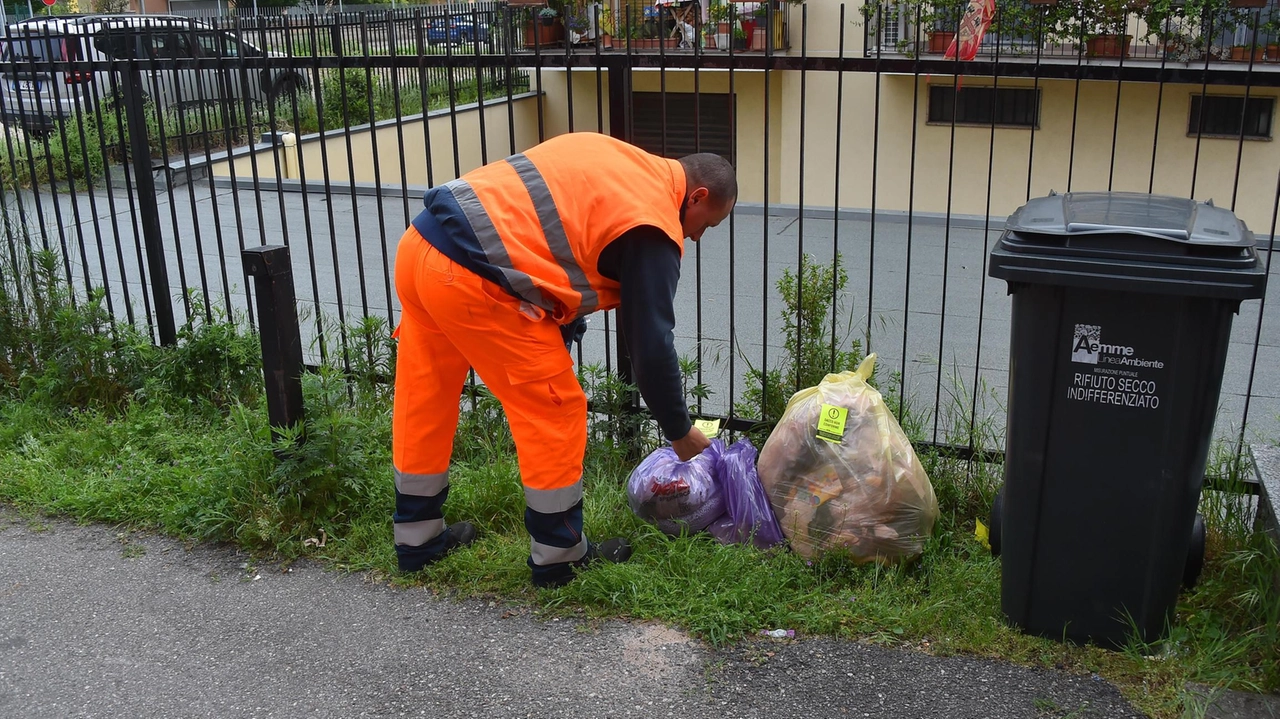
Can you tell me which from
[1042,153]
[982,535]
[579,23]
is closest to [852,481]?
[982,535]

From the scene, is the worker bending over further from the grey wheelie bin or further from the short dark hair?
the grey wheelie bin

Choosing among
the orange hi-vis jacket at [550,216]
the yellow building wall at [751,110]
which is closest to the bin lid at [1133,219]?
the orange hi-vis jacket at [550,216]

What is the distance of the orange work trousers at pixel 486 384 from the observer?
→ 2988 millimetres

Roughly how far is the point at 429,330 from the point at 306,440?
2.98ft

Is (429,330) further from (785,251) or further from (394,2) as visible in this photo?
(394,2)

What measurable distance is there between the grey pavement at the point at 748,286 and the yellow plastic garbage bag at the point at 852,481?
54 cm

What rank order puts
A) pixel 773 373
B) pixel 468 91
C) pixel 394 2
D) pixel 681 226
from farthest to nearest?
1. pixel 394 2
2. pixel 468 91
3. pixel 773 373
4. pixel 681 226

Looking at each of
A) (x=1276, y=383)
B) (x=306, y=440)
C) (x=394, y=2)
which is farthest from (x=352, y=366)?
(x=394, y=2)

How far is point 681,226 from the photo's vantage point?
3.09m

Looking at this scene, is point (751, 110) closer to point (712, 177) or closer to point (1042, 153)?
point (1042, 153)

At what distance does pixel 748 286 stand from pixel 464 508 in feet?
17.7

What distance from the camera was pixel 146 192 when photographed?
486cm

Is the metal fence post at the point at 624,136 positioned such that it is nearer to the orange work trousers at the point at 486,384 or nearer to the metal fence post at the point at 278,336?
the orange work trousers at the point at 486,384

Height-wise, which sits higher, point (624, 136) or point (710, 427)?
point (624, 136)
